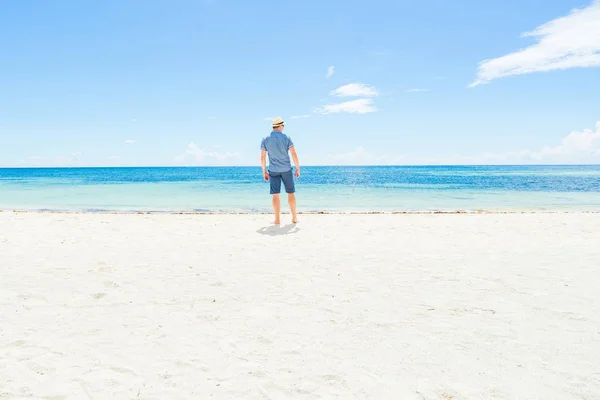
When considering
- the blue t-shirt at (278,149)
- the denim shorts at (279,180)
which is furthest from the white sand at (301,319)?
the blue t-shirt at (278,149)

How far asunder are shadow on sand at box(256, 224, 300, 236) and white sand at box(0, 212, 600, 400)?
1.05 m

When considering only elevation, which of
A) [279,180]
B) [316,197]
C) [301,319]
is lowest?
[301,319]

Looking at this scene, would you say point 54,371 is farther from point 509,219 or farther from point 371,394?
point 509,219

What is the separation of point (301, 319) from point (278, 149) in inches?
219

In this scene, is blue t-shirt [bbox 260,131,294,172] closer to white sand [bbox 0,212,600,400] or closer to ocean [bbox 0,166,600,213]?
white sand [bbox 0,212,600,400]

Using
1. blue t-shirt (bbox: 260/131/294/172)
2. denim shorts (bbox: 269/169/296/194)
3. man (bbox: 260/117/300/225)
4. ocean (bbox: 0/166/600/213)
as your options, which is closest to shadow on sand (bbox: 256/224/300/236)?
man (bbox: 260/117/300/225)

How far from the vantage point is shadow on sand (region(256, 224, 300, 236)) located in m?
8.05

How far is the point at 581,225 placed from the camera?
8734mm

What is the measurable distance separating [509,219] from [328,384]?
901 centimetres

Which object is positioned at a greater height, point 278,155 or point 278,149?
point 278,149

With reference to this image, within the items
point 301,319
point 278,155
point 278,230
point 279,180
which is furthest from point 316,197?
point 301,319

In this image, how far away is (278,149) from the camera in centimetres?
871

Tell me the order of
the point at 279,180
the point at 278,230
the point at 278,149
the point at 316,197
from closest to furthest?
1. the point at 278,230
2. the point at 278,149
3. the point at 279,180
4. the point at 316,197

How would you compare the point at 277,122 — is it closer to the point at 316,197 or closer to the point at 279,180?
the point at 279,180
